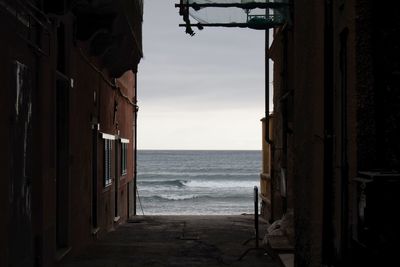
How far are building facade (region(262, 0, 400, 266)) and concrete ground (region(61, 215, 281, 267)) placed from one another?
88.1 inches

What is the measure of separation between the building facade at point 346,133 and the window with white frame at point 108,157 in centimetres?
718

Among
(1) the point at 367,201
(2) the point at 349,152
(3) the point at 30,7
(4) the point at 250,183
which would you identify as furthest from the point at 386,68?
(4) the point at 250,183

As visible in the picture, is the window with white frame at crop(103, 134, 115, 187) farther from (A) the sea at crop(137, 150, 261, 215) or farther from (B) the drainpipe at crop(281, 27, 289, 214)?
(A) the sea at crop(137, 150, 261, 215)

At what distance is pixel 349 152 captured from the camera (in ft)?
20.5

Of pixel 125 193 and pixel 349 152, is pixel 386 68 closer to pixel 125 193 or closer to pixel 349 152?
pixel 349 152

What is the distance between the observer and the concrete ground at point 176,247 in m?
10.2

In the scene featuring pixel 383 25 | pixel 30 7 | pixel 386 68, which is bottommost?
pixel 386 68

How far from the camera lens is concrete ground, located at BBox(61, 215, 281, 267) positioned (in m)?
10.2

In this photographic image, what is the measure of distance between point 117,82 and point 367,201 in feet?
42.7

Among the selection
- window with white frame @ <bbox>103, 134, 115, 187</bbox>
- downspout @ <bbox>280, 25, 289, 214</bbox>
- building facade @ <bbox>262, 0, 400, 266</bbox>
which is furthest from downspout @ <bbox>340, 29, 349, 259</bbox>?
window with white frame @ <bbox>103, 134, 115, 187</bbox>

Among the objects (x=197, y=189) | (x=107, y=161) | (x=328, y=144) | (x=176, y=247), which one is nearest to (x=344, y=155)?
(x=328, y=144)

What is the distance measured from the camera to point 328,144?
6.88 m

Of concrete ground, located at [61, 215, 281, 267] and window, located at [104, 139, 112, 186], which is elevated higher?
window, located at [104, 139, 112, 186]

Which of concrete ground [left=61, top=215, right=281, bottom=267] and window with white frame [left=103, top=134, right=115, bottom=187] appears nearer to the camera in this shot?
concrete ground [left=61, top=215, right=281, bottom=267]
